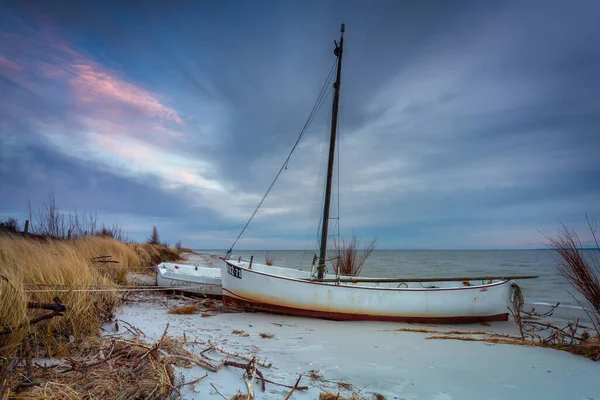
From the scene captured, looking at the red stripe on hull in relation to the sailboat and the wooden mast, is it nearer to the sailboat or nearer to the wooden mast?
the sailboat

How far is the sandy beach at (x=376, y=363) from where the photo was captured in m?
3.46

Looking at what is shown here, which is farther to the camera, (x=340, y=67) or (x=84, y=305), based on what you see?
(x=340, y=67)

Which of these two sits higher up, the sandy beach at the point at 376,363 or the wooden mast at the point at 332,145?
the wooden mast at the point at 332,145

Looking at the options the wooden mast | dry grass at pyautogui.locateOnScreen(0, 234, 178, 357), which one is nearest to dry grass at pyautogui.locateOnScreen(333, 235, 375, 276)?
the wooden mast

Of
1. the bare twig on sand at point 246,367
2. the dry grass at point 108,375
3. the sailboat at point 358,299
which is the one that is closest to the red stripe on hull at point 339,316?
the sailboat at point 358,299

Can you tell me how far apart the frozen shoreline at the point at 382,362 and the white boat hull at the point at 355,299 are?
2.22 ft

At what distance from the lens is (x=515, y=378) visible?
4113 millimetres

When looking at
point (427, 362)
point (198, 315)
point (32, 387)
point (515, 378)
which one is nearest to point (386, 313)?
point (427, 362)

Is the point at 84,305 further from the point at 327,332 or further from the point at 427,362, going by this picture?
the point at 427,362

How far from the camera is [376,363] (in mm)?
4434

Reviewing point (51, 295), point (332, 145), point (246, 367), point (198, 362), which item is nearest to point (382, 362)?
point (246, 367)

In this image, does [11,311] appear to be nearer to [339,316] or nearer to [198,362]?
[198,362]

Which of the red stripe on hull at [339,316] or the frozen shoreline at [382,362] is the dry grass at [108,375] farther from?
the red stripe on hull at [339,316]

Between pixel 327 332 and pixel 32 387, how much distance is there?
4.86 m
